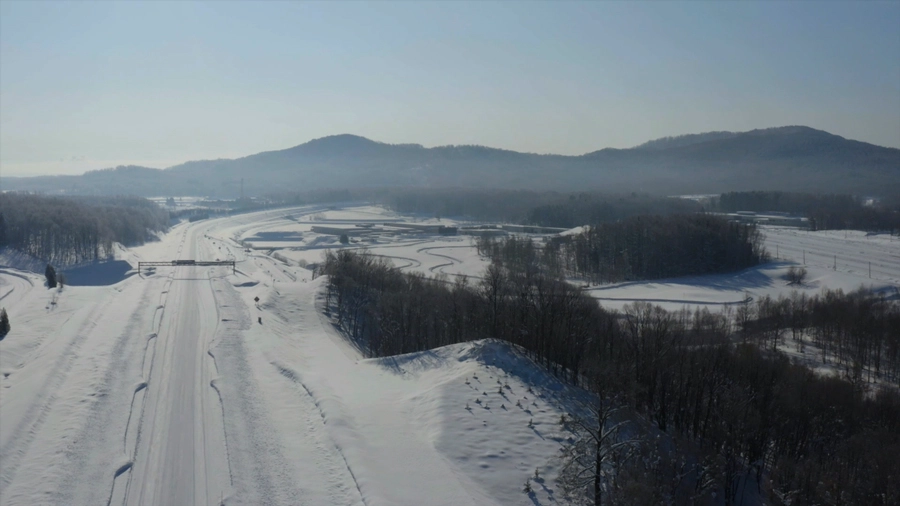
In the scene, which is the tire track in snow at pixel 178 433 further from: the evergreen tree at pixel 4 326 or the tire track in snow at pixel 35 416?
the evergreen tree at pixel 4 326

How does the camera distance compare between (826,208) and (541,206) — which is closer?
(826,208)

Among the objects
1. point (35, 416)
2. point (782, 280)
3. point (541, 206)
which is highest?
point (541, 206)

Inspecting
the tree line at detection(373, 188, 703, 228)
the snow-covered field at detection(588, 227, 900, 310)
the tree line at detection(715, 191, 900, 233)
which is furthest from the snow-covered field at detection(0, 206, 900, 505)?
the tree line at detection(715, 191, 900, 233)

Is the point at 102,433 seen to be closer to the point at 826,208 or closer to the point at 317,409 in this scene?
the point at 317,409

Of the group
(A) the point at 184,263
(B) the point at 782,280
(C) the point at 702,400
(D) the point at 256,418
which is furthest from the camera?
(B) the point at 782,280

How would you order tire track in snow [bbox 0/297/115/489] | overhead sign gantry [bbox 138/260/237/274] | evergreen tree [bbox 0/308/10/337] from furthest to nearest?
overhead sign gantry [bbox 138/260/237/274]
evergreen tree [bbox 0/308/10/337]
tire track in snow [bbox 0/297/115/489]

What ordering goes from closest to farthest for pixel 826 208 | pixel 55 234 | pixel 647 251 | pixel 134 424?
pixel 134 424 → pixel 55 234 → pixel 647 251 → pixel 826 208

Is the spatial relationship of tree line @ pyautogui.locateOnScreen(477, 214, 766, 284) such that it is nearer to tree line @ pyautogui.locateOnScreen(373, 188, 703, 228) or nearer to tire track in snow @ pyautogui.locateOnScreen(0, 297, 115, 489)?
tree line @ pyautogui.locateOnScreen(373, 188, 703, 228)

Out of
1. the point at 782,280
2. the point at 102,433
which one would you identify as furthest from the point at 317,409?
the point at 782,280
